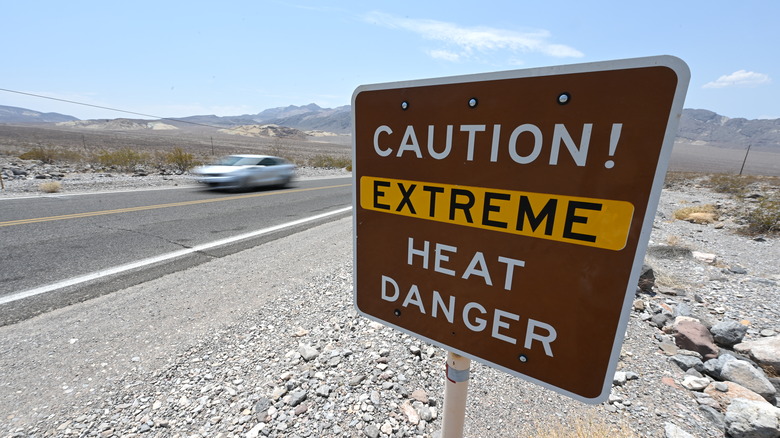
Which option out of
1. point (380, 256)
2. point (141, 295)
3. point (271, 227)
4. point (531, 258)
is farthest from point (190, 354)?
point (271, 227)

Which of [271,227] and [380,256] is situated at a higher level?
[380,256]

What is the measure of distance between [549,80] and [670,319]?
3.91 metres

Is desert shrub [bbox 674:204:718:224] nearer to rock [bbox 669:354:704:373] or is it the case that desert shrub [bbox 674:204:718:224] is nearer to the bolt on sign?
rock [bbox 669:354:704:373]

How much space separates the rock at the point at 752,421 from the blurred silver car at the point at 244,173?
12.7 metres

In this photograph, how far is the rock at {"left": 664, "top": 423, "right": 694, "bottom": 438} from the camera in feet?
6.53

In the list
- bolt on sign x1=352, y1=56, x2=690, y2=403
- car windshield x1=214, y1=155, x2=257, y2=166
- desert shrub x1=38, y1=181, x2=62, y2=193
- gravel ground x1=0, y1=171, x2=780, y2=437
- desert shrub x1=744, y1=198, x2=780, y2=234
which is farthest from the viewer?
car windshield x1=214, y1=155, x2=257, y2=166

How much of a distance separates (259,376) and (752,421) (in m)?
3.15

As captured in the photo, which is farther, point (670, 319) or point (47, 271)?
point (47, 271)

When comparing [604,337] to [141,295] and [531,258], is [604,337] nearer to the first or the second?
[531,258]

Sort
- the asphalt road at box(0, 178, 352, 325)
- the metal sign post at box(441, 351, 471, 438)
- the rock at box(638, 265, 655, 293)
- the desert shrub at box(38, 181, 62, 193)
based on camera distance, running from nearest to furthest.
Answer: the metal sign post at box(441, 351, 471, 438) < the asphalt road at box(0, 178, 352, 325) < the rock at box(638, 265, 655, 293) < the desert shrub at box(38, 181, 62, 193)

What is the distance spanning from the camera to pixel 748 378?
2490 mm

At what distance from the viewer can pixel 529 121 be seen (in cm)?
78

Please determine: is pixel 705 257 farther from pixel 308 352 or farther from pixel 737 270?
pixel 308 352

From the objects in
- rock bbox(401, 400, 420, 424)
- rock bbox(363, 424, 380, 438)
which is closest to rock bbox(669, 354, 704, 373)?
rock bbox(401, 400, 420, 424)
